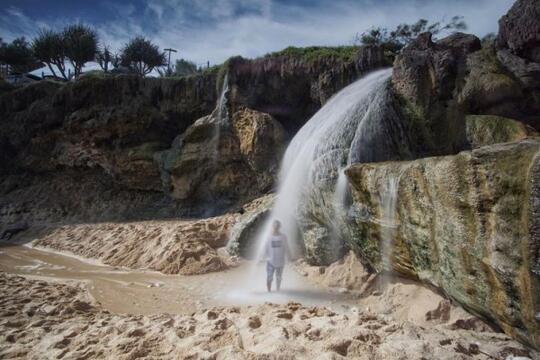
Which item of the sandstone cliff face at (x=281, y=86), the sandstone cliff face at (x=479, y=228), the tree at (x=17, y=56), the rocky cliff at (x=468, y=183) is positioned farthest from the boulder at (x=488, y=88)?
the tree at (x=17, y=56)

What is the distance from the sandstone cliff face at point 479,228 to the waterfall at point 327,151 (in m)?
1.98

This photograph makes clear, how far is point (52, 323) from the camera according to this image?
4367 millimetres

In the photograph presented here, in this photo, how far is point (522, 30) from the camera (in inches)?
271

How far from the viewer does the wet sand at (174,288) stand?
5629mm

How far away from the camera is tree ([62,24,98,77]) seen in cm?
2631

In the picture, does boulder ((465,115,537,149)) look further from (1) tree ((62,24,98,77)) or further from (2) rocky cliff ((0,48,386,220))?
(1) tree ((62,24,98,77))

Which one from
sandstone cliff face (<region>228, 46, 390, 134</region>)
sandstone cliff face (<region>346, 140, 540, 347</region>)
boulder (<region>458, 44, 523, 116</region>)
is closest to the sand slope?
sandstone cliff face (<region>346, 140, 540, 347</region>)

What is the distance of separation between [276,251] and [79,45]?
27.4m

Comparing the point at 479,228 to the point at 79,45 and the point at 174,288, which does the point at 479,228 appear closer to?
the point at 174,288

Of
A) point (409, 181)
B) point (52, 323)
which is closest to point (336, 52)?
point (409, 181)

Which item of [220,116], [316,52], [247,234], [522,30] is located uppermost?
[316,52]

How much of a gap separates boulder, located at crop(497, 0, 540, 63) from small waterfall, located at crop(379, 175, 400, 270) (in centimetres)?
474

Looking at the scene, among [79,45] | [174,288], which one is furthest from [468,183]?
[79,45]

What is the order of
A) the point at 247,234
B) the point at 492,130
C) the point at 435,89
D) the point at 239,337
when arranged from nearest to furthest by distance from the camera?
the point at 239,337 < the point at 492,130 < the point at 435,89 < the point at 247,234
